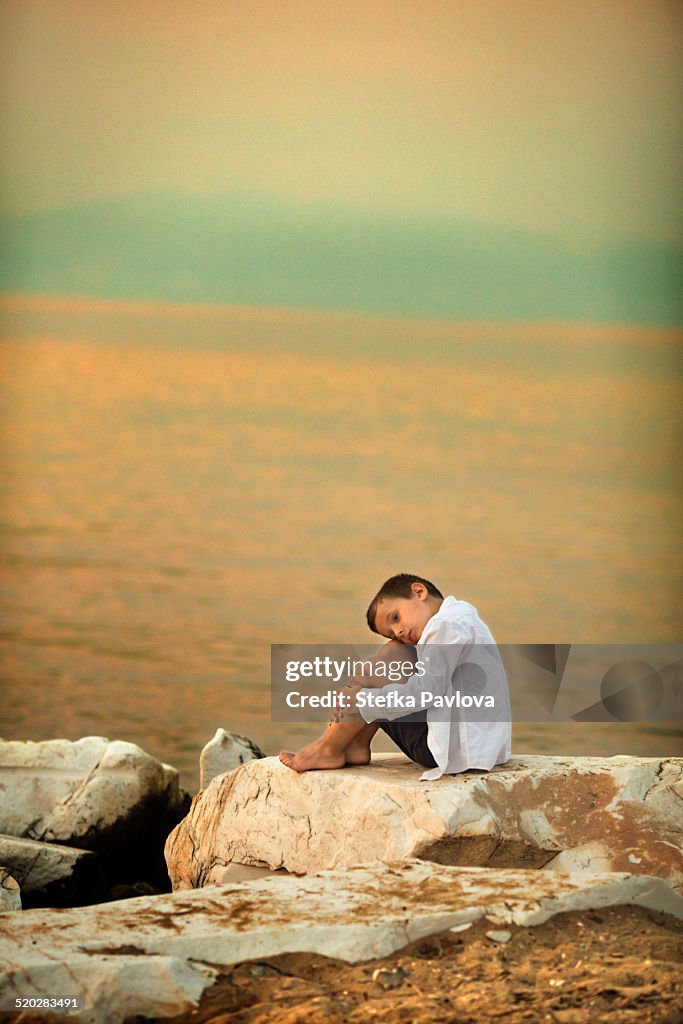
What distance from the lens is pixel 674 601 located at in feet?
21.9

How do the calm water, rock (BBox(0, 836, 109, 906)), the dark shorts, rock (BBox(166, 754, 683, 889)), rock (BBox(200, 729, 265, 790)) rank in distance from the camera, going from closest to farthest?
rock (BBox(166, 754, 683, 889))
the dark shorts
rock (BBox(0, 836, 109, 906))
rock (BBox(200, 729, 265, 790))
the calm water

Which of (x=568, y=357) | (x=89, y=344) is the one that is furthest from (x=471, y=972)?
(x=89, y=344)

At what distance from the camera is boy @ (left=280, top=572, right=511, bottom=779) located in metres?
3.26

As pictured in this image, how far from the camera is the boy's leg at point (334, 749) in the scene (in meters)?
3.39

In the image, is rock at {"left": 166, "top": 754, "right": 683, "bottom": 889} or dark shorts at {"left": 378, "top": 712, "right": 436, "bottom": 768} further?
dark shorts at {"left": 378, "top": 712, "right": 436, "bottom": 768}

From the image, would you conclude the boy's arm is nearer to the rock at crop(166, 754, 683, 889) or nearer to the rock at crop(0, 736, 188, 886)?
the rock at crop(166, 754, 683, 889)

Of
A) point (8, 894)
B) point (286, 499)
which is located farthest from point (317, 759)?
point (286, 499)

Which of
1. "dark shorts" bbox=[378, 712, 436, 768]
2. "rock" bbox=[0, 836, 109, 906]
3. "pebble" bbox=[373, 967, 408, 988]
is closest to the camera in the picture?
"pebble" bbox=[373, 967, 408, 988]

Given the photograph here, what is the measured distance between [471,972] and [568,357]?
522cm

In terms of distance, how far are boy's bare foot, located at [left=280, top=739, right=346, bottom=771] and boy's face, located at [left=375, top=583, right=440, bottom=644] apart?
0.36m

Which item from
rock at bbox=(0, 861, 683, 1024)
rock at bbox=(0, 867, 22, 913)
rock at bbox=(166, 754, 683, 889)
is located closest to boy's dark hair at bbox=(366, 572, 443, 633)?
rock at bbox=(166, 754, 683, 889)

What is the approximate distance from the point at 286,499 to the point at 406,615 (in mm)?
3845

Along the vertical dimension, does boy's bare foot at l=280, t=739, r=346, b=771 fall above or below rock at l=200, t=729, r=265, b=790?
above

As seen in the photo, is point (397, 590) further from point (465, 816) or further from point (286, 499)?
point (286, 499)
